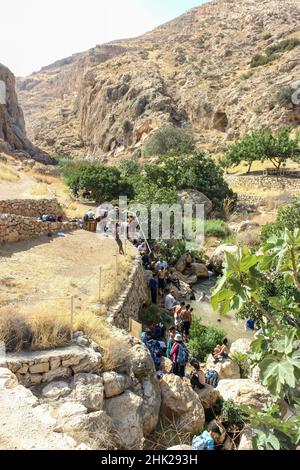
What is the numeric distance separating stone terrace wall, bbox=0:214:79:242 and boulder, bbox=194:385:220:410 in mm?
8371

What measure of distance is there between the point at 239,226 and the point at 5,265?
564 inches

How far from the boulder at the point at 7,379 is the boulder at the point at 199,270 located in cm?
1191

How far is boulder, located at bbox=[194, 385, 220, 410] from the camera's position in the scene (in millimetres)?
7656

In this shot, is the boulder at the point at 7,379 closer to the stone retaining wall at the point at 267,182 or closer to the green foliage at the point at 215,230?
the green foliage at the point at 215,230

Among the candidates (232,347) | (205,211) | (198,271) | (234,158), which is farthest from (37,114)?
(232,347)

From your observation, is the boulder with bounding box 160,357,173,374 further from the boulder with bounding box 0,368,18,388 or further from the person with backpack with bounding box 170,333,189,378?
the boulder with bounding box 0,368,18,388

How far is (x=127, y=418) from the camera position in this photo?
5.89m

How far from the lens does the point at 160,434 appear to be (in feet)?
21.0

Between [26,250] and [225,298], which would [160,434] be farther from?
[26,250]

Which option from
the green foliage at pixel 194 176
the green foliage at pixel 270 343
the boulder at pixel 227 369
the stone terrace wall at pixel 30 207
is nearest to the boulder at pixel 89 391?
the green foliage at pixel 270 343

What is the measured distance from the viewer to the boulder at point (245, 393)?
7.60 meters

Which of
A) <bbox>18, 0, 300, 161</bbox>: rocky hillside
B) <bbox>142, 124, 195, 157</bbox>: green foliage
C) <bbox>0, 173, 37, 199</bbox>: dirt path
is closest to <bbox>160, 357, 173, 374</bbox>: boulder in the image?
<bbox>0, 173, 37, 199</bbox>: dirt path

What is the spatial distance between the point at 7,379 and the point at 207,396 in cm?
419

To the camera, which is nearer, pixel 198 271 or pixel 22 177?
pixel 198 271
